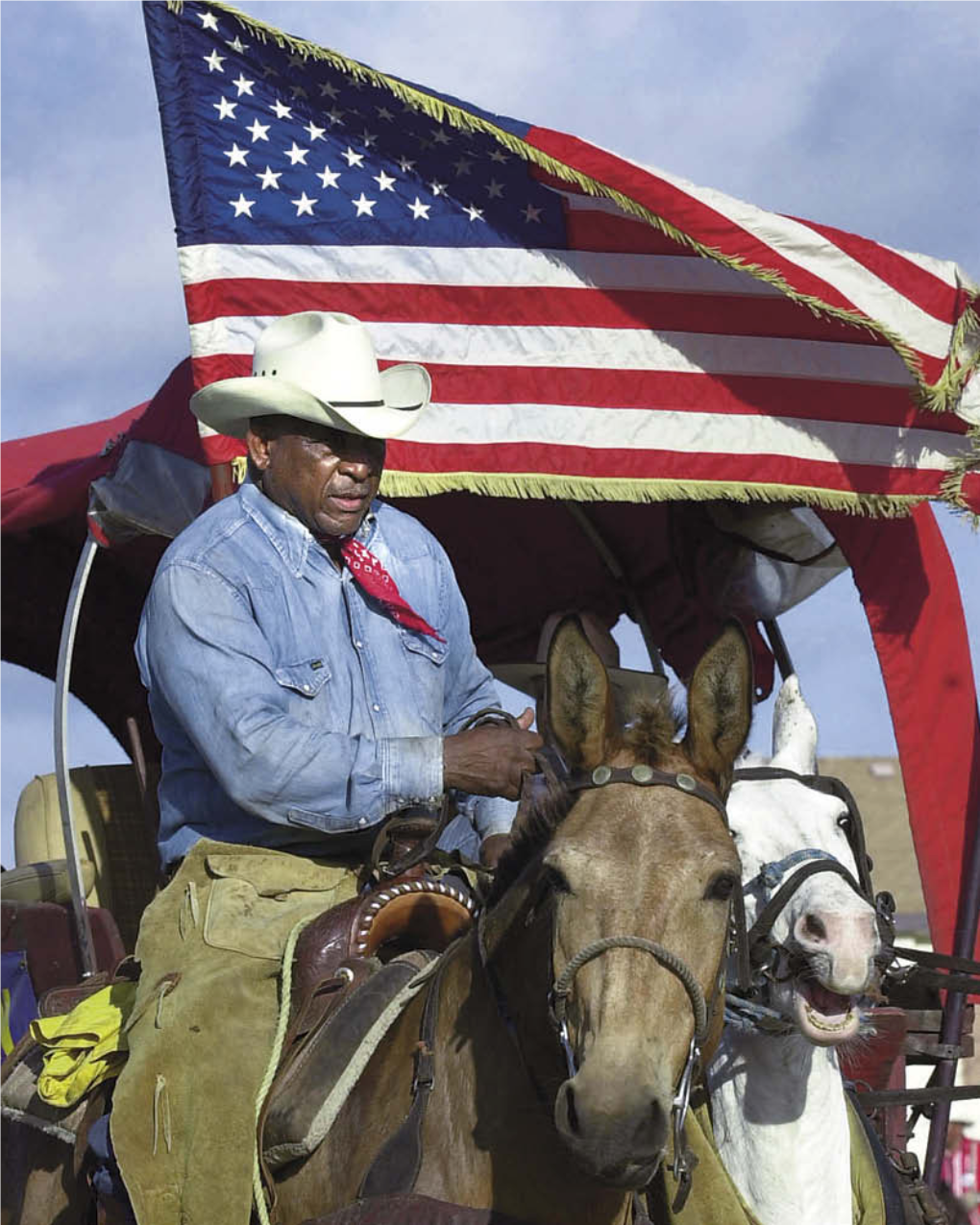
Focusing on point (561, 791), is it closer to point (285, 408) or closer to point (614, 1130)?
point (614, 1130)

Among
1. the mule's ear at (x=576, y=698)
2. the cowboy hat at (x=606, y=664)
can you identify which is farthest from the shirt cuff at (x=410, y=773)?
the cowboy hat at (x=606, y=664)

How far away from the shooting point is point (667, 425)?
7398 mm

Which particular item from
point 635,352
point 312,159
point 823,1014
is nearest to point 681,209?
point 635,352

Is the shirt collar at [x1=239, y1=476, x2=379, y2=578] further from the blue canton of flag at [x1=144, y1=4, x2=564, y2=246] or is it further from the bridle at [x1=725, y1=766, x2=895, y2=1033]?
the blue canton of flag at [x1=144, y1=4, x2=564, y2=246]

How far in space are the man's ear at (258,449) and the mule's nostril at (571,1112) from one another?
7.02 ft

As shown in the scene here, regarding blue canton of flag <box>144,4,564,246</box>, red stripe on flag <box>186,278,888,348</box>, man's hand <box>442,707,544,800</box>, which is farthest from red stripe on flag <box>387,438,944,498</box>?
man's hand <box>442,707,544,800</box>

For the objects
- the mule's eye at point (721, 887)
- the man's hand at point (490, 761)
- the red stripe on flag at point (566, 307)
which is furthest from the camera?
the red stripe on flag at point (566, 307)

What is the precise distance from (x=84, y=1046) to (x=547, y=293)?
433 cm

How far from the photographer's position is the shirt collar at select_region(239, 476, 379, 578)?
4.22 metres

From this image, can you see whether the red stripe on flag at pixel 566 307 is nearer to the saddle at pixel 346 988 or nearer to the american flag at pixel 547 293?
the american flag at pixel 547 293

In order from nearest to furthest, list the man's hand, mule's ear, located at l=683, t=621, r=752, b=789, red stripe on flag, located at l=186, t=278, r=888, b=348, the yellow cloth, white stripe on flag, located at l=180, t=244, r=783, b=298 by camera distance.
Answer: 1. mule's ear, located at l=683, t=621, r=752, b=789
2. the man's hand
3. the yellow cloth
4. white stripe on flag, located at l=180, t=244, r=783, b=298
5. red stripe on flag, located at l=186, t=278, r=888, b=348

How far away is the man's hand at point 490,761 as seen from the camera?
12.3 ft

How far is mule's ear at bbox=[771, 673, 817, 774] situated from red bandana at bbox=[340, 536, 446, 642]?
4.18 ft

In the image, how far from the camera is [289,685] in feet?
13.2
